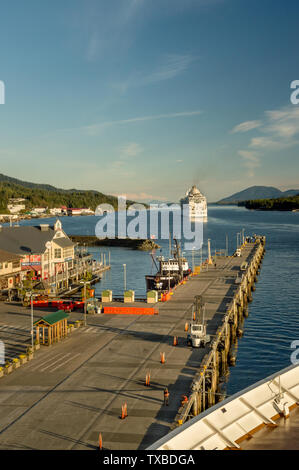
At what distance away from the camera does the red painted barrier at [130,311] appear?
45938mm

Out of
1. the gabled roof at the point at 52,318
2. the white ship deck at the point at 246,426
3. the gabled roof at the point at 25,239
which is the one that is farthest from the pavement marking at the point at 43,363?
the gabled roof at the point at 25,239

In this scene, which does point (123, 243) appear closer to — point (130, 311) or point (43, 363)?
point (130, 311)

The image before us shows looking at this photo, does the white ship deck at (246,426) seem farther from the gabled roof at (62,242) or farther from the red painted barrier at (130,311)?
the gabled roof at (62,242)

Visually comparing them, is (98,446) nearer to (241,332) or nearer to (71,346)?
(71,346)

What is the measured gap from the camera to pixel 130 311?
152ft

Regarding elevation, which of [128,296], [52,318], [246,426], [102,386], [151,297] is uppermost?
[246,426]


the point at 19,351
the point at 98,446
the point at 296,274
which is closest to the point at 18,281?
the point at 19,351

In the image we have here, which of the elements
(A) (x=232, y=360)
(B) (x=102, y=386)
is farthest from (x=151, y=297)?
(B) (x=102, y=386)

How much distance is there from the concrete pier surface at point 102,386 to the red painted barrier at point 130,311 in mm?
1758

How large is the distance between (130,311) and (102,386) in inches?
750

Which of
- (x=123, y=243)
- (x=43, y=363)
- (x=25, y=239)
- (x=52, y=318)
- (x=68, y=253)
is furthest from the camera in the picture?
(x=123, y=243)

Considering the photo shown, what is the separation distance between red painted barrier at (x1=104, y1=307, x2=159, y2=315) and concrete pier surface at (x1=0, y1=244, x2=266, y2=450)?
1758mm

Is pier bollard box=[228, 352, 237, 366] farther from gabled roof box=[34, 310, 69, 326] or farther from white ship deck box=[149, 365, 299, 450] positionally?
white ship deck box=[149, 365, 299, 450]

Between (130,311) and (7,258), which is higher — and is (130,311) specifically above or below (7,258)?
below
